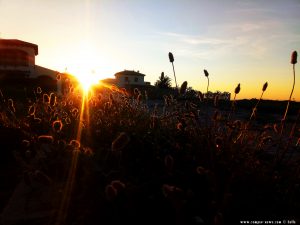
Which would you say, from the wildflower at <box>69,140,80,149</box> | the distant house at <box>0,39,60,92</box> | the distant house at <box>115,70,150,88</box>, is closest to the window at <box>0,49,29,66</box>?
the distant house at <box>0,39,60,92</box>

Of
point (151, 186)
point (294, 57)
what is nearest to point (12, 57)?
point (294, 57)

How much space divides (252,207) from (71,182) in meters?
1.37

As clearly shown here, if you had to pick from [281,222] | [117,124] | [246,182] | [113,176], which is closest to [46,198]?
[113,176]

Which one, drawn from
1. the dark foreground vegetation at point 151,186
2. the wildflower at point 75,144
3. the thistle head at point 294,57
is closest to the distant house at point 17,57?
the dark foreground vegetation at point 151,186

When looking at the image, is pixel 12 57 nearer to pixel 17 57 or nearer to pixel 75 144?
pixel 17 57

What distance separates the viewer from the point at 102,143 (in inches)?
171

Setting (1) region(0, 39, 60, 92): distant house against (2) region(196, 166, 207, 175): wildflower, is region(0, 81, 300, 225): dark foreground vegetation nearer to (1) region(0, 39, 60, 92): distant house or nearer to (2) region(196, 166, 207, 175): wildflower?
(2) region(196, 166, 207, 175): wildflower

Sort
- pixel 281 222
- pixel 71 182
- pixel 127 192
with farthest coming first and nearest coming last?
1. pixel 71 182
2. pixel 127 192
3. pixel 281 222

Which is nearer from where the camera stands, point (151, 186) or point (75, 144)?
point (151, 186)

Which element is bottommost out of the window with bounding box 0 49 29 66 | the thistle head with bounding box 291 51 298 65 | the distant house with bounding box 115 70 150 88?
the distant house with bounding box 115 70 150 88

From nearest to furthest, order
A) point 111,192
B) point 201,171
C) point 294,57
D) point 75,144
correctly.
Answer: point 111,192, point 201,171, point 75,144, point 294,57

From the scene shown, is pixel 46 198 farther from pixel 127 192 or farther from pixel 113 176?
pixel 127 192

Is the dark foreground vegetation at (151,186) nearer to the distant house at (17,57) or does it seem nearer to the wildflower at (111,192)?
the wildflower at (111,192)

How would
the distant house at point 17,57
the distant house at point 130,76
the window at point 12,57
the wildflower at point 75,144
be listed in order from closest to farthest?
the wildflower at point 75,144, the distant house at point 17,57, the window at point 12,57, the distant house at point 130,76
